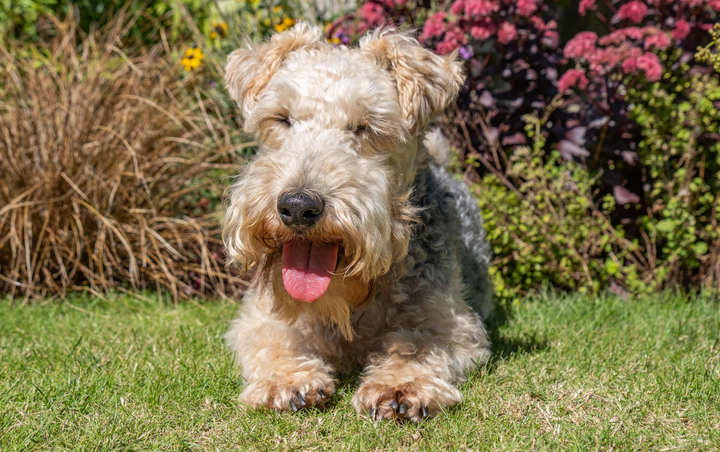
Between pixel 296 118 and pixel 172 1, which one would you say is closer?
pixel 296 118

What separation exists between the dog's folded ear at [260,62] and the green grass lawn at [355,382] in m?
1.34

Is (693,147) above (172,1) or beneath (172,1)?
beneath

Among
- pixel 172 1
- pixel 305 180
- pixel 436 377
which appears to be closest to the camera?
pixel 305 180

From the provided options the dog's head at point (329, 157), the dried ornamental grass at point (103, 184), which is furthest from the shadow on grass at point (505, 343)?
the dried ornamental grass at point (103, 184)

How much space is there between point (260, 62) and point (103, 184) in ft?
6.70

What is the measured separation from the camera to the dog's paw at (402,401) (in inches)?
104

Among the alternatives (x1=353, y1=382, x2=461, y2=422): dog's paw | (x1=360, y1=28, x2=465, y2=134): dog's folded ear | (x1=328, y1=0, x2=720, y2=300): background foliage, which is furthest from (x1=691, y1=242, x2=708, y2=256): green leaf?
(x1=353, y1=382, x2=461, y2=422): dog's paw

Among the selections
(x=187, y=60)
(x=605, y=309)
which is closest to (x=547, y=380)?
(x=605, y=309)

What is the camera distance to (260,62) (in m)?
3.35

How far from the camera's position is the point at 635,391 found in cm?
296

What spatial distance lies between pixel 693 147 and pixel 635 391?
7.47ft

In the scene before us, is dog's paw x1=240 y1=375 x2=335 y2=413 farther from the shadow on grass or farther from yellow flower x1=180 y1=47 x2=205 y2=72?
yellow flower x1=180 y1=47 x2=205 y2=72

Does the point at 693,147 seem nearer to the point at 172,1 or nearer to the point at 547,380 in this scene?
the point at 547,380

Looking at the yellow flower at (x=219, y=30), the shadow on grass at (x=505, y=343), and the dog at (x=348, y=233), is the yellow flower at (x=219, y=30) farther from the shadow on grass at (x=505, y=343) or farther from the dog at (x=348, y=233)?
the shadow on grass at (x=505, y=343)
